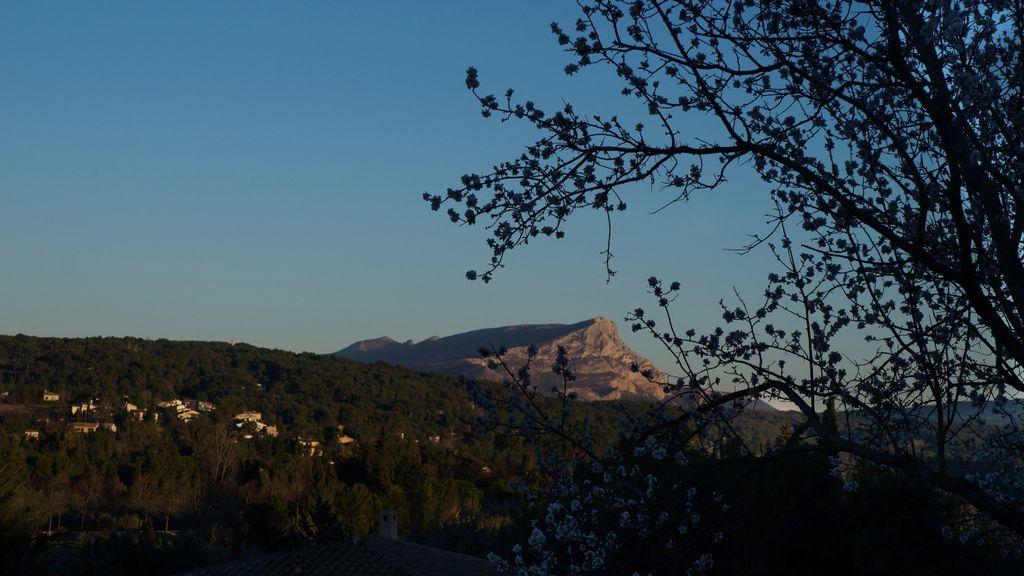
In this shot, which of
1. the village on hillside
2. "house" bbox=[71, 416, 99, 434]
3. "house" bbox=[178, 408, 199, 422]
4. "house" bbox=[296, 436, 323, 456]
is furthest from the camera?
"house" bbox=[178, 408, 199, 422]

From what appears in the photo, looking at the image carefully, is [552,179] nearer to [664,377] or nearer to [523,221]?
[523,221]

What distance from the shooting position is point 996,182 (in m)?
5.64

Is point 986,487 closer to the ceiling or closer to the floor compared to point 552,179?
closer to the floor

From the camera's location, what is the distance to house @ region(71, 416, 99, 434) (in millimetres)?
55447

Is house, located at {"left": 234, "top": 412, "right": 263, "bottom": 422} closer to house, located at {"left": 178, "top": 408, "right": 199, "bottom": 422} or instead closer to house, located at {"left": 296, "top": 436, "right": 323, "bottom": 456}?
house, located at {"left": 178, "top": 408, "right": 199, "bottom": 422}

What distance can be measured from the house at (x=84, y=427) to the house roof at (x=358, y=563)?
34.5m

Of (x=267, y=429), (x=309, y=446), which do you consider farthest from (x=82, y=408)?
(x=309, y=446)

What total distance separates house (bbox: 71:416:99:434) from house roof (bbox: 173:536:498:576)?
3448 centimetres

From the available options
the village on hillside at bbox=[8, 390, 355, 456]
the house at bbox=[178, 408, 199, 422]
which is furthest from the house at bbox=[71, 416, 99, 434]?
the house at bbox=[178, 408, 199, 422]

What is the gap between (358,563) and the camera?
77.7ft

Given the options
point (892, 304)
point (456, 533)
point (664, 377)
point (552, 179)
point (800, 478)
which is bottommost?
point (456, 533)

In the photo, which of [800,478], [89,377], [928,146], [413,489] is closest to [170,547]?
[800,478]

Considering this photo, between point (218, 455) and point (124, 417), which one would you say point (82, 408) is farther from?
point (218, 455)

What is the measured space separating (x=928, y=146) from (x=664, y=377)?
198 cm
